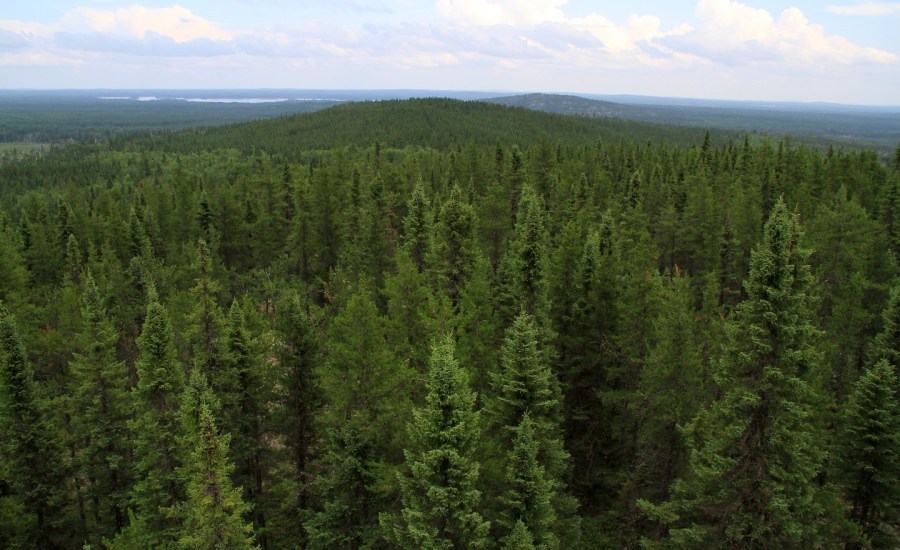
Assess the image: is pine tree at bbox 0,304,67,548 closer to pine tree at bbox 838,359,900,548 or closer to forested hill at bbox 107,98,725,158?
pine tree at bbox 838,359,900,548

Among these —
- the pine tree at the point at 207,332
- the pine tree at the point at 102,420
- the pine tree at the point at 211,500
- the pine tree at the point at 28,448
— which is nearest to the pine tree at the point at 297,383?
the pine tree at the point at 207,332

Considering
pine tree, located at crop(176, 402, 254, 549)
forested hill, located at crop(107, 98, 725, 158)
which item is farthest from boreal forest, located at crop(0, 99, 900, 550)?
forested hill, located at crop(107, 98, 725, 158)

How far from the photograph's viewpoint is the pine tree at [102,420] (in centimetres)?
2664

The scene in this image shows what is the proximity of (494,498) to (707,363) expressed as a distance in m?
10.3

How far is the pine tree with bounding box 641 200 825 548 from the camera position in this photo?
54.9ft

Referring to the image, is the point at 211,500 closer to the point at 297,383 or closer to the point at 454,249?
the point at 297,383

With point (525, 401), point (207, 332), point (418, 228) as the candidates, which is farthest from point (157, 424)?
point (418, 228)

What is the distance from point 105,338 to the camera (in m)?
27.5

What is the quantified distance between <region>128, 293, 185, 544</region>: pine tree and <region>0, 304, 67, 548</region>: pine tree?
5.31m

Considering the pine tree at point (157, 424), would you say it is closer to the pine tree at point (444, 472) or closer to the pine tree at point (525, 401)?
the pine tree at point (444, 472)

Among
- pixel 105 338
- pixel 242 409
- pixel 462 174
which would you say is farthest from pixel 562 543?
pixel 462 174

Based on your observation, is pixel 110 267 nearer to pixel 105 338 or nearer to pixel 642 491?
pixel 105 338

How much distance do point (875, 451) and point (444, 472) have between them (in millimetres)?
16727

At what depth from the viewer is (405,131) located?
16375 cm
